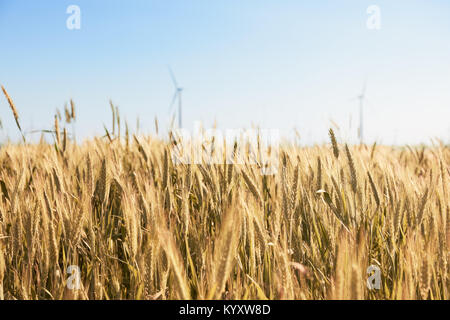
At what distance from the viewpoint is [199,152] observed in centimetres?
132

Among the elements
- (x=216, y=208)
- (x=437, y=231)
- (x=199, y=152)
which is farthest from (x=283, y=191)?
(x=199, y=152)

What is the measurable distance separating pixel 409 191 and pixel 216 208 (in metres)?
0.63

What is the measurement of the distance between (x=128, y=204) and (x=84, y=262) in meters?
0.32

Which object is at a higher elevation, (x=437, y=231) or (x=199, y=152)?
(x=199, y=152)

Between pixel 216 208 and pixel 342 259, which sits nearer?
pixel 342 259

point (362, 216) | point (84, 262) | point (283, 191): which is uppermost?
point (283, 191)

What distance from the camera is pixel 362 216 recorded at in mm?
934

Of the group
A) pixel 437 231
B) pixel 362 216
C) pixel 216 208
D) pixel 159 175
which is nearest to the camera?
pixel 437 231

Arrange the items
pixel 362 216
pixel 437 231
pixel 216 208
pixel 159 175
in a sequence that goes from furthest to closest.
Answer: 1. pixel 159 175
2. pixel 216 208
3. pixel 362 216
4. pixel 437 231

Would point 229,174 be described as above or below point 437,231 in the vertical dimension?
above

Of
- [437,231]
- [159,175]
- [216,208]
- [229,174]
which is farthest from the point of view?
[159,175]
